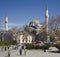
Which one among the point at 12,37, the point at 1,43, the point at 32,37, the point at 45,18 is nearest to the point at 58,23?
the point at 1,43

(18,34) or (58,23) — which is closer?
(58,23)

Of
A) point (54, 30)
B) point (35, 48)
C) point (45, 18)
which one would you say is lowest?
point (35, 48)

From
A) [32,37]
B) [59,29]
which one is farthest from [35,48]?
[32,37]

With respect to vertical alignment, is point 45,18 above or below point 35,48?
above

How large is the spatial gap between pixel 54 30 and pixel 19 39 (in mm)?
33945

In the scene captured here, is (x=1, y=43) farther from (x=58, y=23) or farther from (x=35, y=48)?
(x=58, y=23)

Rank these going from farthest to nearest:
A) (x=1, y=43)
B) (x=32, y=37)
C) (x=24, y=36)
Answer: (x=32, y=37), (x=24, y=36), (x=1, y=43)

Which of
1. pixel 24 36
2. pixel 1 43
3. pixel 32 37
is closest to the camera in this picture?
pixel 1 43

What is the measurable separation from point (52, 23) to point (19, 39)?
34625 millimetres

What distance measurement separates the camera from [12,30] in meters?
98.9

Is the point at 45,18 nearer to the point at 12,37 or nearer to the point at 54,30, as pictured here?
the point at 12,37

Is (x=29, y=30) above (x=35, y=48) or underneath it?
above

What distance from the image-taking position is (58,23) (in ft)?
218

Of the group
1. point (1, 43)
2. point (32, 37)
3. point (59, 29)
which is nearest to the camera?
point (1, 43)
